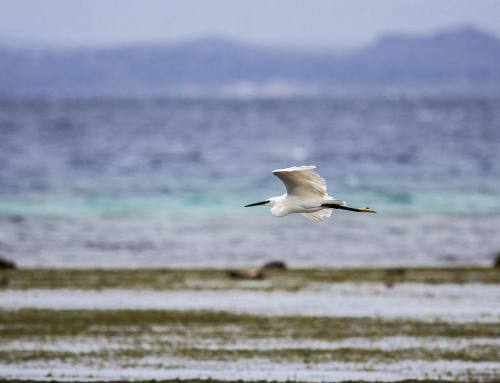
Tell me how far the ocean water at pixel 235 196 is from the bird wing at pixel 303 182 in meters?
17.1

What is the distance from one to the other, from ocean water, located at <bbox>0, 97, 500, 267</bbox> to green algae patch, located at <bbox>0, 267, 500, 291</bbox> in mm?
3213

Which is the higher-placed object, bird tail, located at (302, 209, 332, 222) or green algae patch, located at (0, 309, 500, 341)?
bird tail, located at (302, 209, 332, 222)

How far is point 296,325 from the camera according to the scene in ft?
72.5

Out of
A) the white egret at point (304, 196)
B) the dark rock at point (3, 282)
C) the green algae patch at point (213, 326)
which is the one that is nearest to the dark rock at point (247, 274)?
the green algae patch at point (213, 326)

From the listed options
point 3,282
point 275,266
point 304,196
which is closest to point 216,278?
point 275,266

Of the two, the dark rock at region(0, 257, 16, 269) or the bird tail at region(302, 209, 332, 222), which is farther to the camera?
the dark rock at region(0, 257, 16, 269)

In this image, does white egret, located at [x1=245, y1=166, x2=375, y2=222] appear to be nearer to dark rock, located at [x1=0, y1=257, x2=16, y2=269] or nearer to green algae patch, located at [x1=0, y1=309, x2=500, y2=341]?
green algae patch, located at [x1=0, y1=309, x2=500, y2=341]

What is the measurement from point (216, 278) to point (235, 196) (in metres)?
25.4

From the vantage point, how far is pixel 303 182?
15672 mm

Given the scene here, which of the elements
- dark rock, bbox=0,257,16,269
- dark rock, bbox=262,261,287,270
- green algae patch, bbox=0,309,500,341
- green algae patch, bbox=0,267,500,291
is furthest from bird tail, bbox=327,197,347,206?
dark rock, bbox=0,257,16,269

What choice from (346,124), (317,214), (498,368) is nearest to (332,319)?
(498,368)

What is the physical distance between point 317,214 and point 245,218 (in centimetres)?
2898

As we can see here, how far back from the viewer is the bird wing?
50.5 feet

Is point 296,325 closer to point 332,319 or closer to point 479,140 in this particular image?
point 332,319
